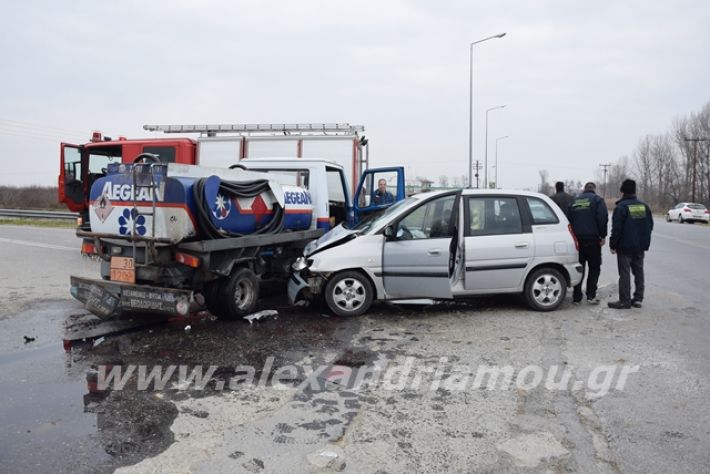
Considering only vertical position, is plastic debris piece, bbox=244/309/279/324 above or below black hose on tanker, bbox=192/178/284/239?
below

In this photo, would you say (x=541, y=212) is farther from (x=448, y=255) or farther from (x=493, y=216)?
(x=448, y=255)

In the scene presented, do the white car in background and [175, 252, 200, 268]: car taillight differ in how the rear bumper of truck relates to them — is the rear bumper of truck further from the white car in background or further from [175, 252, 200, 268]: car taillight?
the white car in background

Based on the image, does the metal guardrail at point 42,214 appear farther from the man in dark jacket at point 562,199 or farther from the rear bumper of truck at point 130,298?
the man in dark jacket at point 562,199

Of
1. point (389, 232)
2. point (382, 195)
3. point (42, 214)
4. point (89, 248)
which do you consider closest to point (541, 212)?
point (389, 232)

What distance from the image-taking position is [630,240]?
303 inches

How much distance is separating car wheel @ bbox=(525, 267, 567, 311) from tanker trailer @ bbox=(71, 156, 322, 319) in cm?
375

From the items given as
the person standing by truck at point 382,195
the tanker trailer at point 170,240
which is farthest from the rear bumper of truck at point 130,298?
the person standing by truck at point 382,195

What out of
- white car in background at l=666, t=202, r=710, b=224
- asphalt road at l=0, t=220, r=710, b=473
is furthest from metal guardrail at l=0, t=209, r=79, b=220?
white car in background at l=666, t=202, r=710, b=224

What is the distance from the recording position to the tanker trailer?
20.5 feet

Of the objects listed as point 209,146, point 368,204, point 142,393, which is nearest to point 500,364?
point 142,393

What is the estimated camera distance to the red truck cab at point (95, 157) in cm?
1287

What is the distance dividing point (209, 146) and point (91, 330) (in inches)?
275

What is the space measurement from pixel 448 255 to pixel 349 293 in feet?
4.54

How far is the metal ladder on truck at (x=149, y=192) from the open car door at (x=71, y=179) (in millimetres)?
7667
